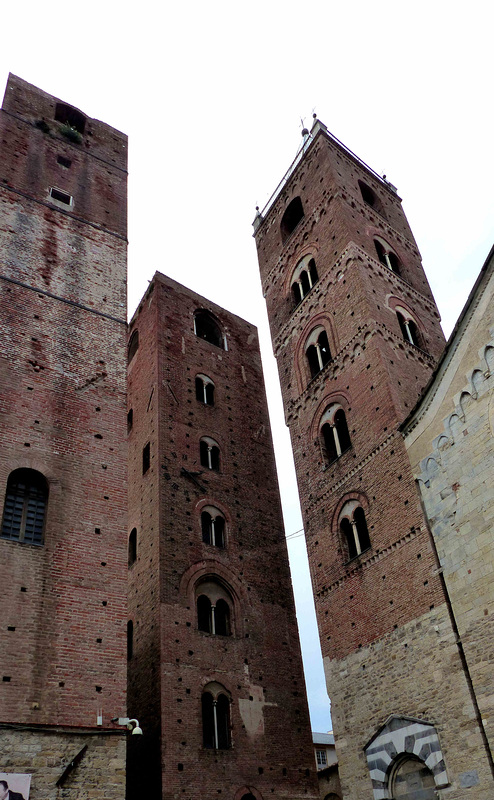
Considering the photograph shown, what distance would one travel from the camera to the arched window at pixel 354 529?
16.7m

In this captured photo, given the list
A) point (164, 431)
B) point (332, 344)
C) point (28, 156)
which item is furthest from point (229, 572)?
point (28, 156)

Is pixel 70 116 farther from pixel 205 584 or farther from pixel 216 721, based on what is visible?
pixel 216 721

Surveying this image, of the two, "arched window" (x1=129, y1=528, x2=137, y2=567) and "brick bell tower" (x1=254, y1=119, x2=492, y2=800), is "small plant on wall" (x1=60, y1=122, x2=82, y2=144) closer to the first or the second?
"brick bell tower" (x1=254, y1=119, x2=492, y2=800)

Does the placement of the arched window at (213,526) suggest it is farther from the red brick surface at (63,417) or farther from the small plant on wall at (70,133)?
the small plant on wall at (70,133)

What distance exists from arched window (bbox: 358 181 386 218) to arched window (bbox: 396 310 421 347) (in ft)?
22.8

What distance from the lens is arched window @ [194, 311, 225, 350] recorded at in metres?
25.5

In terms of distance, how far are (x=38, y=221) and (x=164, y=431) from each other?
705cm

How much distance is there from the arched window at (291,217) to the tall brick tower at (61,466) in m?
8.57

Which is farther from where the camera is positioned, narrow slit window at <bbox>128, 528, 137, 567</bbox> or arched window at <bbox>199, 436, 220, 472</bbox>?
arched window at <bbox>199, 436, 220, 472</bbox>

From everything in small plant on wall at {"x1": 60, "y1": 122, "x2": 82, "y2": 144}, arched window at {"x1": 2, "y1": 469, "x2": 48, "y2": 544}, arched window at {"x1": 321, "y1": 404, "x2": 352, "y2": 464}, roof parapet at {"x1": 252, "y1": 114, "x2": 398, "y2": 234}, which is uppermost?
roof parapet at {"x1": 252, "y1": 114, "x2": 398, "y2": 234}

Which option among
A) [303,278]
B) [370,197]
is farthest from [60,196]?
[370,197]

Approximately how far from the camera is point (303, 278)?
23.8m

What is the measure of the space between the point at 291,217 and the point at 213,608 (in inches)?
648

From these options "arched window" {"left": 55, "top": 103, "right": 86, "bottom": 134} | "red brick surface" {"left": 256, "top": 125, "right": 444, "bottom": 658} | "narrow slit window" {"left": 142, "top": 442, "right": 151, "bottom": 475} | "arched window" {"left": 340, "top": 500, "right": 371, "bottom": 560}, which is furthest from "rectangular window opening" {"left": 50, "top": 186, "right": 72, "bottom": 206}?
"arched window" {"left": 340, "top": 500, "right": 371, "bottom": 560}
